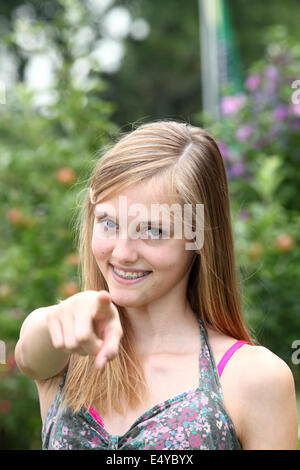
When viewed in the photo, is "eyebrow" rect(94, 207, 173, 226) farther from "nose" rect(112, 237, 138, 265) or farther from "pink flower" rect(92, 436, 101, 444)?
"pink flower" rect(92, 436, 101, 444)

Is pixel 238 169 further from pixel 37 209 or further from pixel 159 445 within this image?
pixel 159 445

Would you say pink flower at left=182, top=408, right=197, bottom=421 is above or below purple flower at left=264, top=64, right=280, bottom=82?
below

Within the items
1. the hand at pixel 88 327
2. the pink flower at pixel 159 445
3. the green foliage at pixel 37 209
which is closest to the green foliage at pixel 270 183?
the green foliage at pixel 37 209

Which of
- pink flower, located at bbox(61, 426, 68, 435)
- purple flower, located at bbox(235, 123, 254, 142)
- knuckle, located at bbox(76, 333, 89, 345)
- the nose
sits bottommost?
pink flower, located at bbox(61, 426, 68, 435)

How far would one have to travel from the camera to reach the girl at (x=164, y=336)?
1.39m

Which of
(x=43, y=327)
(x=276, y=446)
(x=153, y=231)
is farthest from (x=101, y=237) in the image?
(x=276, y=446)

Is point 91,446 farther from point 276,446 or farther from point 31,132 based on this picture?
point 31,132

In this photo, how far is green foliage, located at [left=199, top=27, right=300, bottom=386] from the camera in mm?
3812

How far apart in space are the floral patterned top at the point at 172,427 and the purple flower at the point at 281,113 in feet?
10.8

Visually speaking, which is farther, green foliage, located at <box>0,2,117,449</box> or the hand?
green foliage, located at <box>0,2,117,449</box>

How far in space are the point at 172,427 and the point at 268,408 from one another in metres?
0.20

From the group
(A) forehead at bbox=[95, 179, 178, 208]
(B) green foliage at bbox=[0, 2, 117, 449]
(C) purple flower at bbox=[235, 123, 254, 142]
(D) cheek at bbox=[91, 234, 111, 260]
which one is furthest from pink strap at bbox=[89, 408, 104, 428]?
(C) purple flower at bbox=[235, 123, 254, 142]

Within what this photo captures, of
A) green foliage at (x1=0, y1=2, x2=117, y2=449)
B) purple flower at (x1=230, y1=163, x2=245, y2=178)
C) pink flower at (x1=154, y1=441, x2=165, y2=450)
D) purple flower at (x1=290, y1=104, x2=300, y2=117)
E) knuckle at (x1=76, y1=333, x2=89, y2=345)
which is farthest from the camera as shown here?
purple flower at (x1=230, y1=163, x2=245, y2=178)

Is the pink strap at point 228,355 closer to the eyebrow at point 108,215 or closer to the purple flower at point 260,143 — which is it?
the eyebrow at point 108,215
